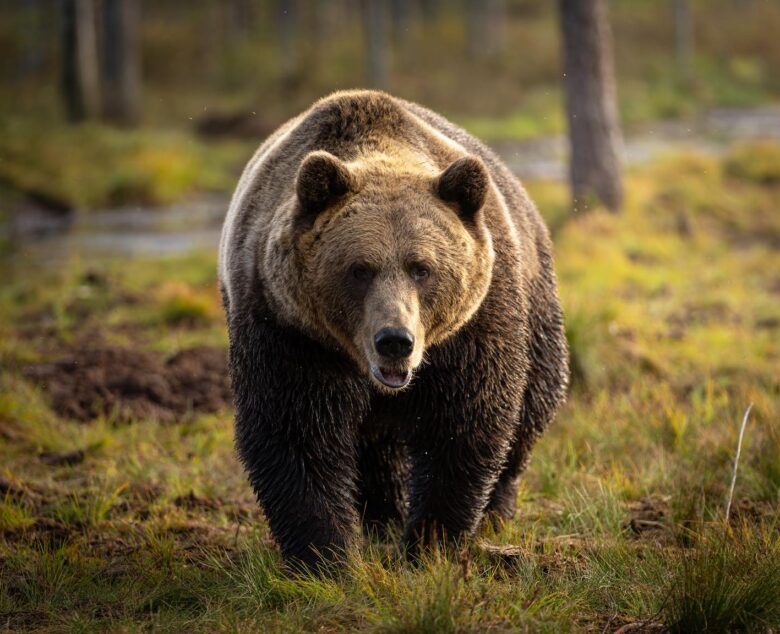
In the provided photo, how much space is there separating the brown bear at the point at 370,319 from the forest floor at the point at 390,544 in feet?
1.13

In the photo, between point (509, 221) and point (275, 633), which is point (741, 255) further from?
point (275, 633)

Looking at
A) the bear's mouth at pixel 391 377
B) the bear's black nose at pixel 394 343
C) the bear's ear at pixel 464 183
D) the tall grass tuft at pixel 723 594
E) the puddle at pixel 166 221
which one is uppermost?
the bear's ear at pixel 464 183

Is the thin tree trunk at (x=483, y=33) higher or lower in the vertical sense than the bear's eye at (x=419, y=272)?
lower

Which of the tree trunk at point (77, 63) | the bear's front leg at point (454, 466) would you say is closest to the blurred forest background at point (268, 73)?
the tree trunk at point (77, 63)

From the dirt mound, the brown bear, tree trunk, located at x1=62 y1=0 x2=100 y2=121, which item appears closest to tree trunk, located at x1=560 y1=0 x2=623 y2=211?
the dirt mound

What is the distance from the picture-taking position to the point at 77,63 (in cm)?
2359

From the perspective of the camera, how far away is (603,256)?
11.3m

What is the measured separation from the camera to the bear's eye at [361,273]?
394 cm

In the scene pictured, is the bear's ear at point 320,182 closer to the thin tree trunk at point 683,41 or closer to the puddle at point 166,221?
the puddle at point 166,221

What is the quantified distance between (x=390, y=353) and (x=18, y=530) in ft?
7.91

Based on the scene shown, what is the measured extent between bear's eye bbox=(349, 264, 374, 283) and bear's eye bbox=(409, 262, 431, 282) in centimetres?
15

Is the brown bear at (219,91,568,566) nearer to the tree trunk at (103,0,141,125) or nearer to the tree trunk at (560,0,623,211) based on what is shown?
the tree trunk at (560,0,623,211)

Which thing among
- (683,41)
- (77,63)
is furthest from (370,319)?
(683,41)

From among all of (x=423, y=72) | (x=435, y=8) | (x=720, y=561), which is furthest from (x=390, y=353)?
(x=435, y=8)
